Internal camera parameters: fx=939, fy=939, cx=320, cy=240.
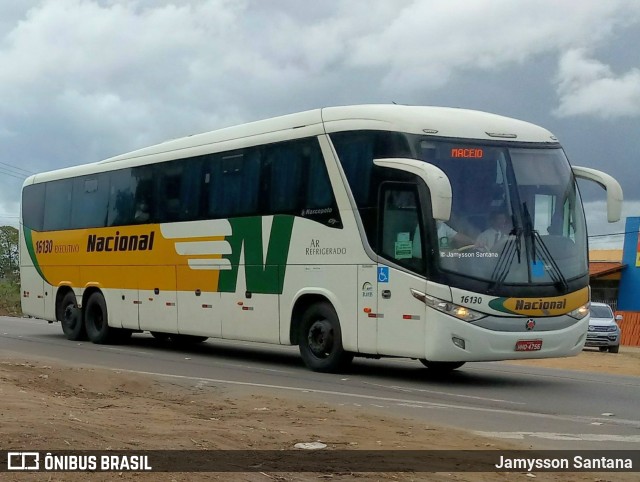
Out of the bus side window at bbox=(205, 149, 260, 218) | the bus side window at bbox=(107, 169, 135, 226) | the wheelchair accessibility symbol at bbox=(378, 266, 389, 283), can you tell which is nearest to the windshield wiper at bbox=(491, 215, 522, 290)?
the wheelchair accessibility symbol at bbox=(378, 266, 389, 283)

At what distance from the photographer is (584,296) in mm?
13445

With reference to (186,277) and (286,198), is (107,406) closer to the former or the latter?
(286,198)

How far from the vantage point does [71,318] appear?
21.8m

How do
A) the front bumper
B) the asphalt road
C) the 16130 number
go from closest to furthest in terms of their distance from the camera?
the asphalt road, the 16130 number, the front bumper

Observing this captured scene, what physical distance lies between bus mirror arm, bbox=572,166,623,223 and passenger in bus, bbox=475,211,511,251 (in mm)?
1944

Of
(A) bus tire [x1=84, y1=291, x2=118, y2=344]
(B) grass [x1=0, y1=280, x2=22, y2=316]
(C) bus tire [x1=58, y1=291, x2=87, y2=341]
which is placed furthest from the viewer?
(B) grass [x1=0, y1=280, x2=22, y2=316]

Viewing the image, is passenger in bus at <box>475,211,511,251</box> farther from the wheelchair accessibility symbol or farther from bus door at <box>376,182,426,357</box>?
the wheelchair accessibility symbol

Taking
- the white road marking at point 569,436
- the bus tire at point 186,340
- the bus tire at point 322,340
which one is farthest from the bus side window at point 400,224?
the bus tire at point 186,340

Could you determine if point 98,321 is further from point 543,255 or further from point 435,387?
point 543,255

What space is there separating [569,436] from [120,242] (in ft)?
41.6

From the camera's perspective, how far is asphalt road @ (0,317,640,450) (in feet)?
32.3

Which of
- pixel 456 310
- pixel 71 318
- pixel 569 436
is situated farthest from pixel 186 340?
pixel 569 436

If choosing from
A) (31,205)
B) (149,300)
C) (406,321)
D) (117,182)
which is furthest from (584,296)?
(31,205)

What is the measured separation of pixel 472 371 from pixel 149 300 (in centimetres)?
673
